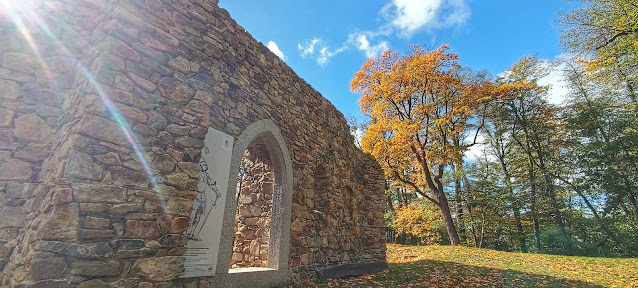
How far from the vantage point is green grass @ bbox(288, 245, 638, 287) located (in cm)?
645

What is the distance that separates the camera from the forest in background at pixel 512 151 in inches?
512

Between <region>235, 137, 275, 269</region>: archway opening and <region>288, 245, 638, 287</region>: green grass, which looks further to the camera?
<region>288, 245, 638, 287</region>: green grass

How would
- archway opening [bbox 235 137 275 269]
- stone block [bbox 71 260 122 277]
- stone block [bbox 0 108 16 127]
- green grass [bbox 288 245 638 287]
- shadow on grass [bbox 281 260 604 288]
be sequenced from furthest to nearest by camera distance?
green grass [bbox 288 245 638 287], shadow on grass [bbox 281 260 604 288], archway opening [bbox 235 137 275 269], stone block [bbox 0 108 16 127], stone block [bbox 71 260 122 277]

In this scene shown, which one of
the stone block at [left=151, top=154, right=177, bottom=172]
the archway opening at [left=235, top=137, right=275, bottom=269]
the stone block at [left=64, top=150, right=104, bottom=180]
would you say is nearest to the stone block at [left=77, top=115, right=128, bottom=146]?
the stone block at [left=64, top=150, right=104, bottom=180]

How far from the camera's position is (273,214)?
214 inches

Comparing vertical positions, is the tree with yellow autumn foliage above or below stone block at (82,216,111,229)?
above

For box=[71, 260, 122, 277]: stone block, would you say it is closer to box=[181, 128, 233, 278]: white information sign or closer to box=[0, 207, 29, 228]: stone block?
box=[0, 207, 29, 228]: stone block

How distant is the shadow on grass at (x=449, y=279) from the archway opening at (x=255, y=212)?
Result: 36.2 inches

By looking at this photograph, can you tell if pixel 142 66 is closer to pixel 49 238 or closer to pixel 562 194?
pixel 49 238

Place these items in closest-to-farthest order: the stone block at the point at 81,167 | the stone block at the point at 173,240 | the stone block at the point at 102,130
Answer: the stone block at the point at 81,167 → the stone block at the point at 102,130 → the stone block at the point at 173,240

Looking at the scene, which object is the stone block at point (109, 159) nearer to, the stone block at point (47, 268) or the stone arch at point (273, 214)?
the stone block at point (47, 268)

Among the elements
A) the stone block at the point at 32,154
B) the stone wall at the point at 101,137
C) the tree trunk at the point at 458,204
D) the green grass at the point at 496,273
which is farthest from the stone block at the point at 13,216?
the tree trunk at the point at 458,204

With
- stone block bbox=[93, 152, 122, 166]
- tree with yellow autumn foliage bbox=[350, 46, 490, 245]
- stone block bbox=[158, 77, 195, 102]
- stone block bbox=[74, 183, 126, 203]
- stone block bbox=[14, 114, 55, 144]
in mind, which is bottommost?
stone block bbox=[74, 183, 126, 203]

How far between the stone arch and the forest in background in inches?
315
